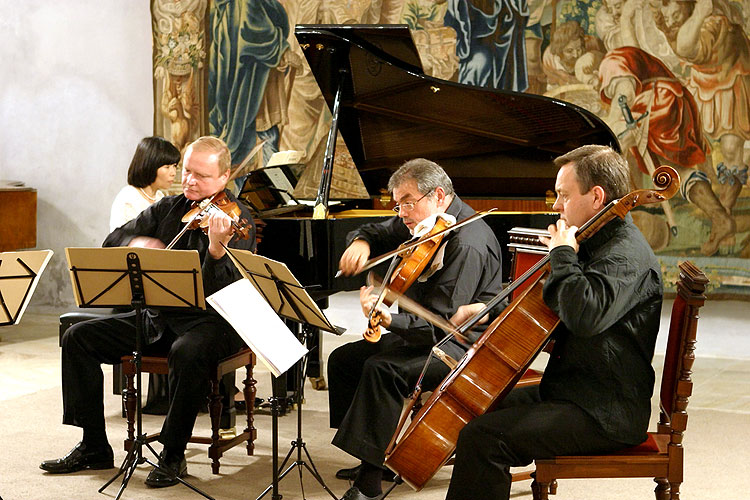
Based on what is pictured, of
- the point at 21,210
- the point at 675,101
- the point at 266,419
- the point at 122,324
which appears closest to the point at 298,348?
the point at 122,324

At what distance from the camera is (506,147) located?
18.3 ft

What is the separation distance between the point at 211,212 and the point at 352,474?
1.27 m

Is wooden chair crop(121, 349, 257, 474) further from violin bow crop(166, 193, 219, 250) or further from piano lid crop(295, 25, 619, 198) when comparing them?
piano lid crop(295, 25, 619, 198)

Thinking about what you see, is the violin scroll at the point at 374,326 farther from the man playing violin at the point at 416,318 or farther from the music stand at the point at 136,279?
the music stand at the point at 136,279

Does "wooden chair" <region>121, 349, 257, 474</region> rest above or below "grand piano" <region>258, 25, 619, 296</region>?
below

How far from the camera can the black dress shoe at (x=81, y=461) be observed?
13.0ft

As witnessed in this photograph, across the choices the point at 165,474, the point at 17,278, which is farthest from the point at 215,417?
the point at 17,278

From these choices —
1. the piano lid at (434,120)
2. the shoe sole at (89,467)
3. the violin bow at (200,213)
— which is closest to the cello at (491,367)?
the violin bow at (200,213)

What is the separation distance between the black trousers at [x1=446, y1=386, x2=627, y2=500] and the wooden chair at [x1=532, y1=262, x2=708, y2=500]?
4cm

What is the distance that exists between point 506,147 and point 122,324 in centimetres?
266

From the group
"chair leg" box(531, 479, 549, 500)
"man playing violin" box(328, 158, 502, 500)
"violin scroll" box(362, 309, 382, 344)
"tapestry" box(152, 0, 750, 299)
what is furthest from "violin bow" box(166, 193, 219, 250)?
"tapestry" box(152, 0, 750, 299)

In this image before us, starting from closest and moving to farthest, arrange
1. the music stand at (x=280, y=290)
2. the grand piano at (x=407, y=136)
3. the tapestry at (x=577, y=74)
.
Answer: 1. the music stand at (x=280, y=290)
2. the grand piano at (x=407, y=136)
3. the tapestry at (x=577, y=74)

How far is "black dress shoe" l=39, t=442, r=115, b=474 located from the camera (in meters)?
3.96

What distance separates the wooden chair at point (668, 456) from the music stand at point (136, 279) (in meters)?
1.55
